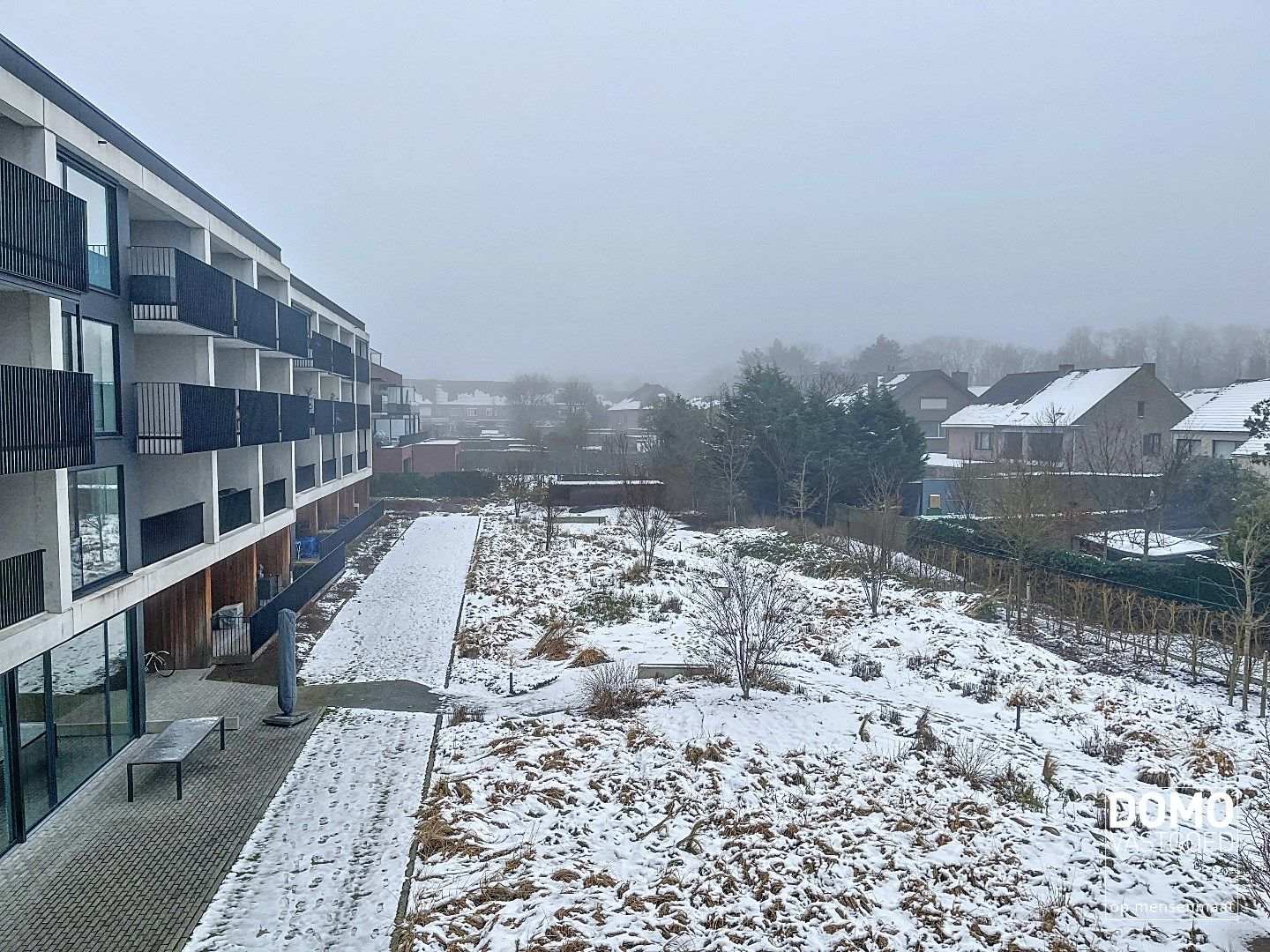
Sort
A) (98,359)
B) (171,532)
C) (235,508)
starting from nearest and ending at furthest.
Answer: (98,359) < (171,532) < (235,508)

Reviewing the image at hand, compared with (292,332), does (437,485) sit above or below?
below

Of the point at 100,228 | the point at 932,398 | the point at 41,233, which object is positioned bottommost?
the point at 41,233

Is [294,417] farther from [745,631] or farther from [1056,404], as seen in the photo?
[1056,404]

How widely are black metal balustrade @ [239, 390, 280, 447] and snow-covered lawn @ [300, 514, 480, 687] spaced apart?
4380 millimetres

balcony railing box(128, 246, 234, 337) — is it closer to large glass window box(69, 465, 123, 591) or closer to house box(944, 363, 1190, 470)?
large glass window box(69, 465, 123, 591)

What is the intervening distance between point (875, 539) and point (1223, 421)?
22.2 m

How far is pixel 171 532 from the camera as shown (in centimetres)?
1337

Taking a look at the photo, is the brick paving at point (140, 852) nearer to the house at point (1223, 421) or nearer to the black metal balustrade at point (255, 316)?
the black metal balustrade at point (255, 316)

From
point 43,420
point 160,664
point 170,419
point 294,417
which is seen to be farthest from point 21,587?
point 294,417

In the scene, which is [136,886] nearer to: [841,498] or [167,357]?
[167,357]

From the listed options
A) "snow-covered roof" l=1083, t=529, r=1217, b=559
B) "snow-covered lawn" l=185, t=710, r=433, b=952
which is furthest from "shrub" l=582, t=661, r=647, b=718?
"snow-covered roof" l=1083, t=529, r=1217, b=559

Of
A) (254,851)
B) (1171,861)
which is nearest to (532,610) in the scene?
(254,851)

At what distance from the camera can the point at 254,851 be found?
8.66m

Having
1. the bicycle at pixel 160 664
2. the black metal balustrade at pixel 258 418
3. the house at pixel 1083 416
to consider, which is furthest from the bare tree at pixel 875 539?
the bicycle at pixel 160 664
